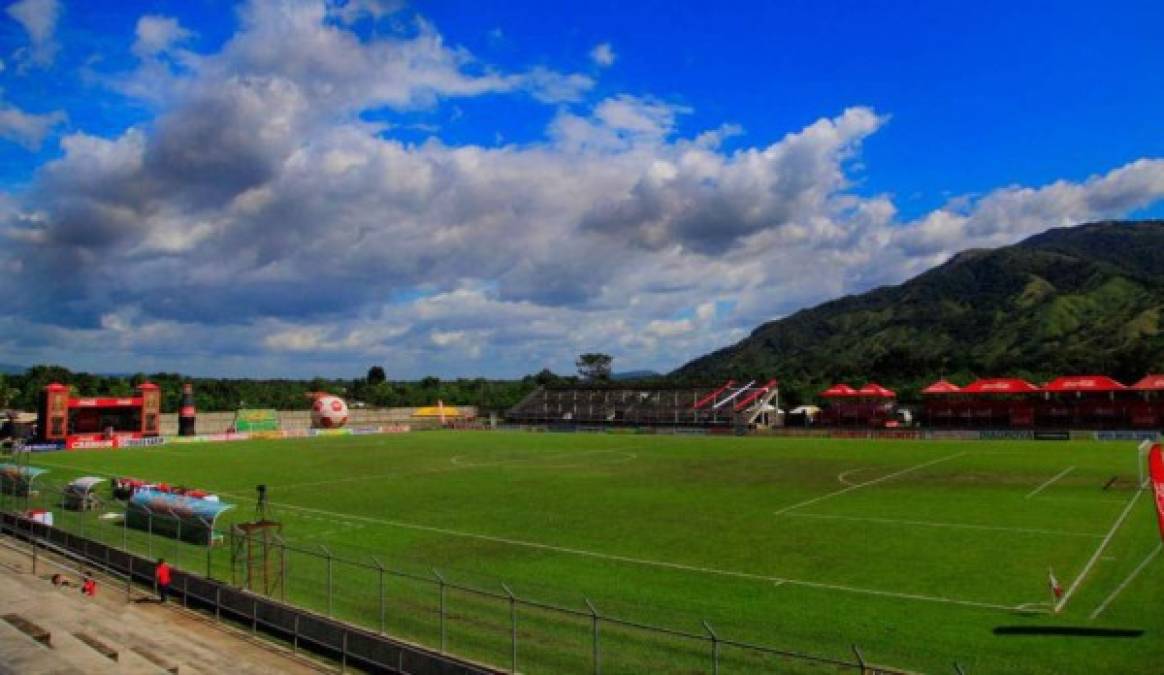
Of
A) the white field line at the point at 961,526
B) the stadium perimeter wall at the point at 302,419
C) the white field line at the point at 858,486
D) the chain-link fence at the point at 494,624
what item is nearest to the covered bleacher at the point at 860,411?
the white field line at the point at 858,486

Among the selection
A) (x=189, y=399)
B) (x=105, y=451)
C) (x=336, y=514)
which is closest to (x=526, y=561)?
(x=336, y=514)

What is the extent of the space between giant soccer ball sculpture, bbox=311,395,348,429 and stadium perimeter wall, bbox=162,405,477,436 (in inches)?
2281

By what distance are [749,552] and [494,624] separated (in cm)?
1089

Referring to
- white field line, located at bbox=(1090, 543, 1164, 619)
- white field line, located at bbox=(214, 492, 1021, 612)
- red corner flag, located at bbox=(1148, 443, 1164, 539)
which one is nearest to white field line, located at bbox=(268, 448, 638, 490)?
white field line, located at bbox=(214, 492, 1021, 612)

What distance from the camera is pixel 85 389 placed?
13962 cm

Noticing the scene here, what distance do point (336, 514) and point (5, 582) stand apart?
13.6 m

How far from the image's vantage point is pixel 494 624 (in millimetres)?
18203

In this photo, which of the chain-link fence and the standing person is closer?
the chain-link fence

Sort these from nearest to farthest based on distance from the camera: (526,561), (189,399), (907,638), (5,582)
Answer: (907,638) → (5,582) → (526,561) → (189,399)

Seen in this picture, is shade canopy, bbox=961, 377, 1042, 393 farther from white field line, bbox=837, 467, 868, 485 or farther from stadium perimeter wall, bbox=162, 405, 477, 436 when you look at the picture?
stadium perimeter wall, bbox=162, 405, 477, 436

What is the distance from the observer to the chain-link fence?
15.2m

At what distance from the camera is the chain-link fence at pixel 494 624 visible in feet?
50.0

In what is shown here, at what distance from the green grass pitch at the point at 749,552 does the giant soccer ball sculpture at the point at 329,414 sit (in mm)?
3627

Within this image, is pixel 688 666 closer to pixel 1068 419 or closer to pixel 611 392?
pixel 1068 419
